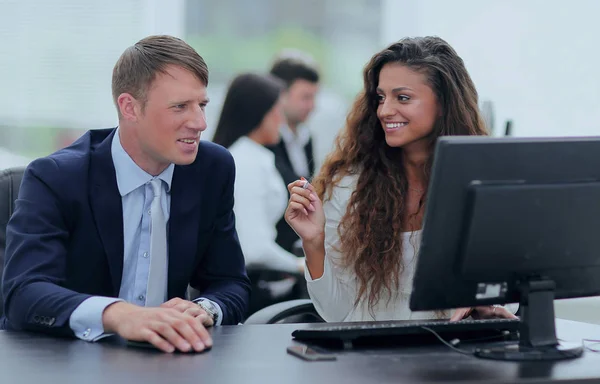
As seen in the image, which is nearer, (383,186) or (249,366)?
(249,366)

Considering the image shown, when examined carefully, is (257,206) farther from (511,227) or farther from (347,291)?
(511,227)

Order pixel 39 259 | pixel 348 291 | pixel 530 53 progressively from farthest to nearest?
pixel 530 53 < pixel 348 291 < pixel 39 259

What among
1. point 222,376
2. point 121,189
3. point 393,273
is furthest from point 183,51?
point 222,376

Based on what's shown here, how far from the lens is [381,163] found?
238cm

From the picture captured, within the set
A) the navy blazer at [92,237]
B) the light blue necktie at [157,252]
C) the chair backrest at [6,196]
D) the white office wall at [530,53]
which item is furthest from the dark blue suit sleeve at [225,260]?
the white office wall at [530,53]

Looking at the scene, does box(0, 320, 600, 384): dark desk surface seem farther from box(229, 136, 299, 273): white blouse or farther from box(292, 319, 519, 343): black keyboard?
box(229, 136, 299, 273): white blouse

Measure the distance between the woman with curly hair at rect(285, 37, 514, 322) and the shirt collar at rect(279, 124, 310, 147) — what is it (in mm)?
2800

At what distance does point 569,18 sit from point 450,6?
2.50ft

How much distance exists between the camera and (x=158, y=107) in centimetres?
198

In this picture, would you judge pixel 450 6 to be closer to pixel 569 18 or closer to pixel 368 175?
pixel 569 18

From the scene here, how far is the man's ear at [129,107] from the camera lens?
202cm

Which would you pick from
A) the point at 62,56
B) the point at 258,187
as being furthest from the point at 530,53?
the point at 62,56

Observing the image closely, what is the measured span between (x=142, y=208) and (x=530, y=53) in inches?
143

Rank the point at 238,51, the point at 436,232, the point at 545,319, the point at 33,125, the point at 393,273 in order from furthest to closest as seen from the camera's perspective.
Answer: the point at 238,51 < the point at 33,125 < the point at 393,273 < the point at 545,319 < the point at 436,232
